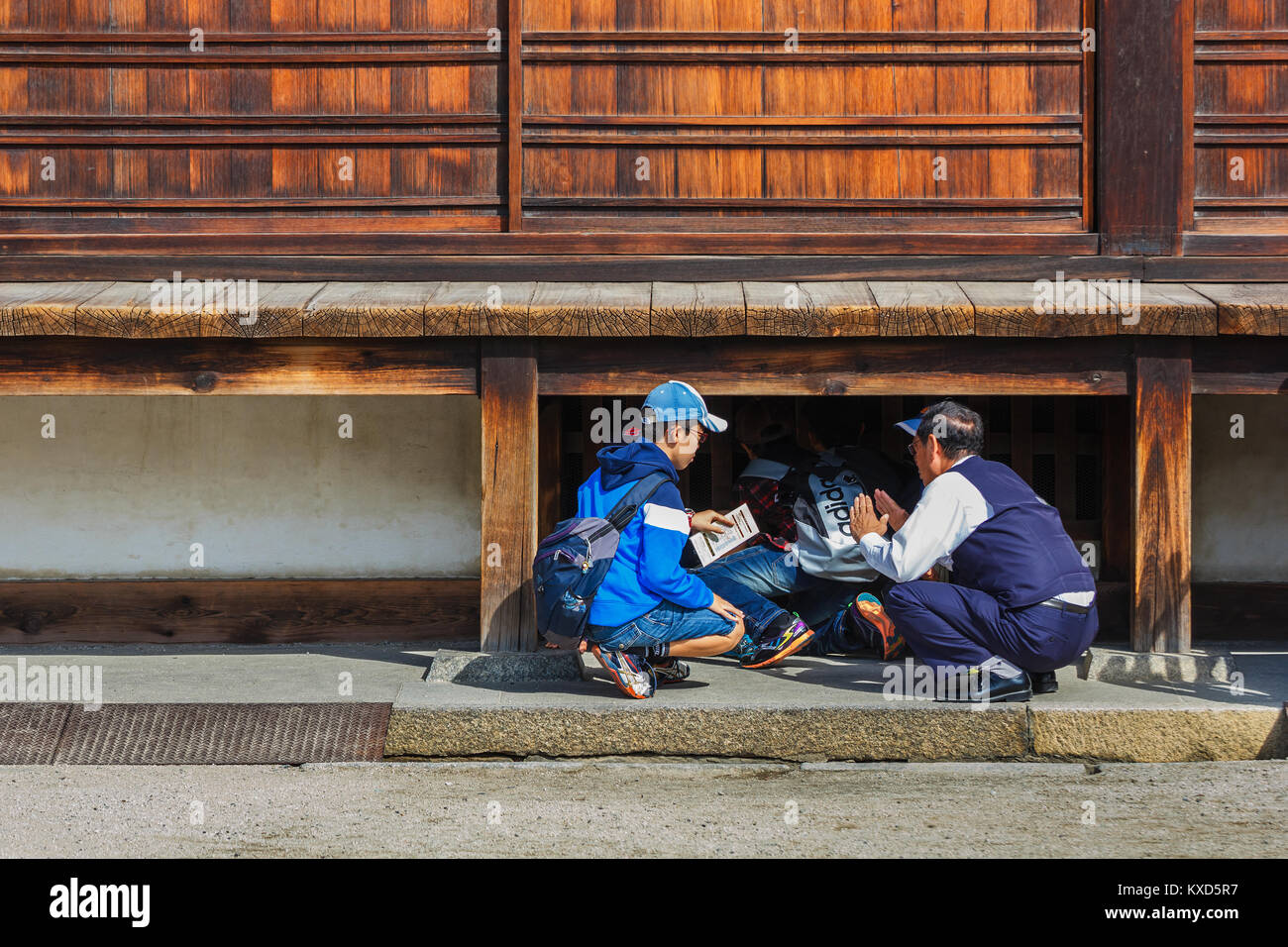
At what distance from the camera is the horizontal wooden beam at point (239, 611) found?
696cm

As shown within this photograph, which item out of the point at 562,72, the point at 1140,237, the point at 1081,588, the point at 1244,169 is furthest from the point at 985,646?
the point at 562,72

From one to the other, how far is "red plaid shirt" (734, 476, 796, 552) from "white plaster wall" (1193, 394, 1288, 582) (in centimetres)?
238

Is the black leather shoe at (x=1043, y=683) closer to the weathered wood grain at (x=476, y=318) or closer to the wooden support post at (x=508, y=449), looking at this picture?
the wooden support post at (x=508, y=449)

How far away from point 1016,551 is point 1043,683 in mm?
646

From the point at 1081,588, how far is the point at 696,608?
151 centimetres

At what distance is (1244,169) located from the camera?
6.11m

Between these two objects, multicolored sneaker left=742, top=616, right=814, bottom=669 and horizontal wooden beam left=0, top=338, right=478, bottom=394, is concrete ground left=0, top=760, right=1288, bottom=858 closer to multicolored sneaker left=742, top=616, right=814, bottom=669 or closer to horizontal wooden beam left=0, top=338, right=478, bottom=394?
multicolored sneaker left=742, top=616, right=814, bottom=669

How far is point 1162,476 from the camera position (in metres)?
5.68

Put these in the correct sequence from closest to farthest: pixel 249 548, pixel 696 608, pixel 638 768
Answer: pixel 638 768
pixel 696 608
pixel 249 548

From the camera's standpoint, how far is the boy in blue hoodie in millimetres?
5277

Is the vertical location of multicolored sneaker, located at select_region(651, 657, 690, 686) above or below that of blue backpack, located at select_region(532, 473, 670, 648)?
below

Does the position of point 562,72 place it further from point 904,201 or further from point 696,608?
point 696,608

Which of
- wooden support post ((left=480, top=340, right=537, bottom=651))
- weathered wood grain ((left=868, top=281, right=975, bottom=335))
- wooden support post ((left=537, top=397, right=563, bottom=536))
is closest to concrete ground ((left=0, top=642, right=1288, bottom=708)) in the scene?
wooden support post ((left=480, top=340, right=537, bottom=651))

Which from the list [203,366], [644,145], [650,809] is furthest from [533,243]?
[650,809]
